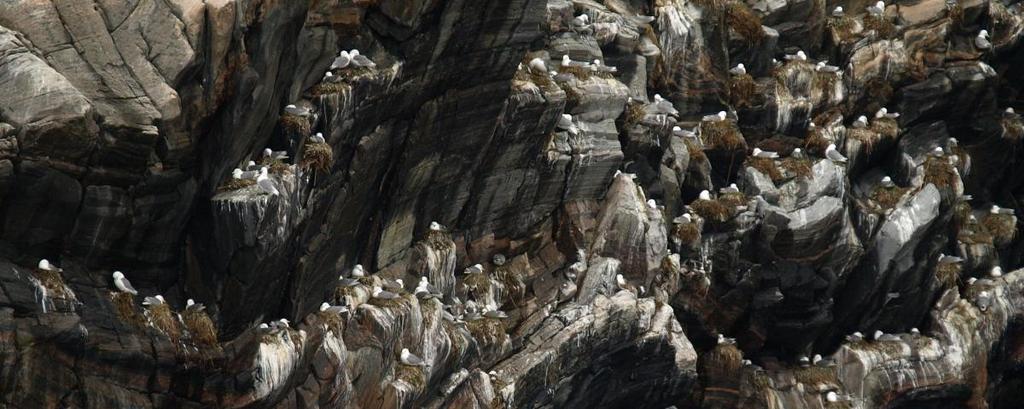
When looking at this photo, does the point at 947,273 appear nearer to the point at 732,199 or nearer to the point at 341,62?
the point at 732,199

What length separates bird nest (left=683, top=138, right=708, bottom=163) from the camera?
144 feet

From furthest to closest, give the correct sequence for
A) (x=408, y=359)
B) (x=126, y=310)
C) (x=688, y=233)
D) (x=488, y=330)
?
1. (x=688, y=233)
2. (x=488, y=330)
3. (x=408, y=359)
4. (x=126, y=310)

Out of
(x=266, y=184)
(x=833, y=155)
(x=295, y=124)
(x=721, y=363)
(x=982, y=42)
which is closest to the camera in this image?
(x=266, y=184)

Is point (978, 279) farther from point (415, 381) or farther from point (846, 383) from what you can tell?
point (415, 381)

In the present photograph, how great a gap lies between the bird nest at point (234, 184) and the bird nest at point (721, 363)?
14.8 meters

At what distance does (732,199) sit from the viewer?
43469 millimetres

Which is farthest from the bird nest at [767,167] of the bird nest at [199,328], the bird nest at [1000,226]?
the bird nest at [199,328]

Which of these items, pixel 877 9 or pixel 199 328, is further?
pixel 877 9

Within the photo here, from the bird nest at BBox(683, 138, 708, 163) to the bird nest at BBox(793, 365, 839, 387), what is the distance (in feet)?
15.3

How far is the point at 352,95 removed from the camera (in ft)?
109

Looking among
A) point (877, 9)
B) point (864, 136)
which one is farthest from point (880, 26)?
point (864, 136)

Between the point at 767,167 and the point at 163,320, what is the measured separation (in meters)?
18.0

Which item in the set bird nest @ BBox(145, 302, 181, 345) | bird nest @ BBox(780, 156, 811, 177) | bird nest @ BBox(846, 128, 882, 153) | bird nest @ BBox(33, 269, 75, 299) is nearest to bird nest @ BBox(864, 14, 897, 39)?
bird nest @ BBox(846, 128, 882, 153)

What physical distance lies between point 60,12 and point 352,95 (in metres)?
5.72
